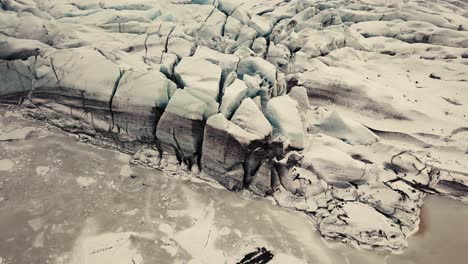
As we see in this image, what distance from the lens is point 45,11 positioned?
1278 centimetres

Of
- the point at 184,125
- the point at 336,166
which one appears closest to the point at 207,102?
the point at 184,125

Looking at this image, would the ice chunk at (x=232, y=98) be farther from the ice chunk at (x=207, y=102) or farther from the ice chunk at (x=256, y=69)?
the ice chunk at (x=256, y=69)

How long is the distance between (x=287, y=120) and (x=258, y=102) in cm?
93

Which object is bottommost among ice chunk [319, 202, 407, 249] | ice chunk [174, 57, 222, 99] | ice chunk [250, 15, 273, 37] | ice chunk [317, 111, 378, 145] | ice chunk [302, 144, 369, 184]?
ice chunk [319, 202, 407, 249]

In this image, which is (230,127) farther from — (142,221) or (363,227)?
(363,227)

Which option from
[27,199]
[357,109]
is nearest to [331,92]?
[357,109]

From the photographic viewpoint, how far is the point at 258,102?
898 cm

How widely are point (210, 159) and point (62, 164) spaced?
3595 mm

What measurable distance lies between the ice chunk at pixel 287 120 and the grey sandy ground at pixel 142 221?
1702 mm

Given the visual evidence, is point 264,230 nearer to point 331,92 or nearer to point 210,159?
point 210,159

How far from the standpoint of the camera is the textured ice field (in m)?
7.92

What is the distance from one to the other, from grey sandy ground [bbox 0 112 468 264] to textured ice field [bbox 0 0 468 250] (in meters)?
0.39

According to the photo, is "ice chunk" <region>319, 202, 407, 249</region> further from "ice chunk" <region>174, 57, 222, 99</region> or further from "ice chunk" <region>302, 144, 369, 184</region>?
"ice chunk" <region>174, 57, 222, 99</region>

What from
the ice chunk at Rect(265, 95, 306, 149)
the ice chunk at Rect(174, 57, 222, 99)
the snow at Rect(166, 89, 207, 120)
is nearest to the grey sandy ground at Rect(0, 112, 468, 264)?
the snow at Rect(166, 89, 207, 120)
